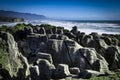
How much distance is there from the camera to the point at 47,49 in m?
24.2

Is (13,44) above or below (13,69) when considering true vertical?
above

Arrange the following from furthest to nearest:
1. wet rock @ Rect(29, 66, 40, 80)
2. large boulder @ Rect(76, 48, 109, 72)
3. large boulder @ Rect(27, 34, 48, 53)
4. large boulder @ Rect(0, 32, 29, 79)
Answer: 1. large boulder @ Rect(27, 34, 48, 53)
2. large boulder @ Rect(0, 32, 29, 79)
3. large boulder @ Rect(76, 48, 109, 72)
4. wet rock @ Rect(29, 66, 40, 80)

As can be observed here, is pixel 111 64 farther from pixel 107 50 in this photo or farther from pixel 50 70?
pixel 50 70

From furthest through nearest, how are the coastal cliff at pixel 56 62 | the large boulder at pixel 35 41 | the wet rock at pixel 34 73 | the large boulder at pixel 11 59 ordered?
the large boulder at pixel 35 41, the large boulder at pixel 11 59, the coastal cliff at pixel 56 62, the wet rock at pixel 34 73

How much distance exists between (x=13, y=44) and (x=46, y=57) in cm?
430

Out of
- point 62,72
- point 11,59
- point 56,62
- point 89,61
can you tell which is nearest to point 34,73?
point 62,72

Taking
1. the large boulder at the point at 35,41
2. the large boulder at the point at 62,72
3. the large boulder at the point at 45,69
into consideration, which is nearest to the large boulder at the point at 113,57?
the large boulder at the point at 62,72

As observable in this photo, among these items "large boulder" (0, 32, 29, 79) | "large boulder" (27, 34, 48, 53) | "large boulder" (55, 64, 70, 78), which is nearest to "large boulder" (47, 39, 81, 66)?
"large boulder" (0, 32, 29, 79)

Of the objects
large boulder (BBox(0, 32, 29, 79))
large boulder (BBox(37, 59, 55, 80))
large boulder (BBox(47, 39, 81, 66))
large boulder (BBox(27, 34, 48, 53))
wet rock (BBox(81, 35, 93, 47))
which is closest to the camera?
large boulder (BBox(37, 59, 55, 80))

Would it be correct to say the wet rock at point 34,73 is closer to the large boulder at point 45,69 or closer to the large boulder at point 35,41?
the large boulder at point 45,69

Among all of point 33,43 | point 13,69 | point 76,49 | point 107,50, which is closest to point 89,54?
point 76,49

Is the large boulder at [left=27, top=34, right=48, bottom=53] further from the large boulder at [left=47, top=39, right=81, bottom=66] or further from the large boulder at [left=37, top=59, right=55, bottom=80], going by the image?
the large boulder at [left=37, top=59, right=55, bottom=80]

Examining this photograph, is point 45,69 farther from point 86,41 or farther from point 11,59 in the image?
point 86,41

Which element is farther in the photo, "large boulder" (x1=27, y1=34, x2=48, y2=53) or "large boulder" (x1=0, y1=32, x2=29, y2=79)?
"large boulder" (x1=27, y1=34, x2=48, y2=53)
